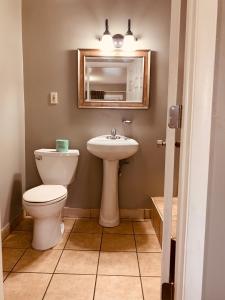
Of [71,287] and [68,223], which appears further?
[68,223]

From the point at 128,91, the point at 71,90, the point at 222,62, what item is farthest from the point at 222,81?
the point at 71,90

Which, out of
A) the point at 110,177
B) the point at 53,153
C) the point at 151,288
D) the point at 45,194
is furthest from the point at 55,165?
the point at 151,288

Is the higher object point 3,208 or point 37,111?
point 37,111

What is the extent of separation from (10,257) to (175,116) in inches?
63.7

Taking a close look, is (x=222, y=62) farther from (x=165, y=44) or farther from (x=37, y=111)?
(x=37, y=111)

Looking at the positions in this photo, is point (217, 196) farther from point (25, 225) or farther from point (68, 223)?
point (25, 225)

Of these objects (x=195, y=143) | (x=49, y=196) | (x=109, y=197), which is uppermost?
(x=195, y=143)

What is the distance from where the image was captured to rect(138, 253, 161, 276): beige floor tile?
1.70 m

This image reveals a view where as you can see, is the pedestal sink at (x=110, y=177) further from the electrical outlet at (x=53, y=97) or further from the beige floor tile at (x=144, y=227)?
the electrical outlet at (x=53, y=97)

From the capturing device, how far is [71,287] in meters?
1.54

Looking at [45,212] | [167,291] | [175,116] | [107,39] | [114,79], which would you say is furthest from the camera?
[114,79]

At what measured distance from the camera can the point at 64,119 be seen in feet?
8.25

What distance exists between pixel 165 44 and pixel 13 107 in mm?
1514

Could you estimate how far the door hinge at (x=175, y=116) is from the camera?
3.08 feet
